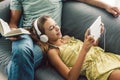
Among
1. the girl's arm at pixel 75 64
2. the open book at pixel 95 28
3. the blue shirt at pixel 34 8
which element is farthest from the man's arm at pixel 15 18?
the open book at pixel 95 28

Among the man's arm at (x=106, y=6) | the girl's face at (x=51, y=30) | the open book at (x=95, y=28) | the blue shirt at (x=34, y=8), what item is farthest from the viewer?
the blue shirt at (x=34, y=8)

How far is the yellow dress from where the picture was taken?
1.59 metres

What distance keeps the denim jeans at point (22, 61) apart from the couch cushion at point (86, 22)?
483 mm

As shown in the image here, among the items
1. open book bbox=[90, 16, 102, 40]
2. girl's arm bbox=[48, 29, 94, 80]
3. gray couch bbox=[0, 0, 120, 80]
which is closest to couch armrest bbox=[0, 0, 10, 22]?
gray couch bbox=[0, 0, 120, 80]

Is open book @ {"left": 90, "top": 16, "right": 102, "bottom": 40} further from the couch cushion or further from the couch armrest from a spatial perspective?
the couch armrest

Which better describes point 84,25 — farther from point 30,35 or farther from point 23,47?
point 23,47

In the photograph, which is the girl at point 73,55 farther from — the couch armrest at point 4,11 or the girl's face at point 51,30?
the couch armrest at point 4,11

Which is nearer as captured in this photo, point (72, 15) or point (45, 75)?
point (45, 75)

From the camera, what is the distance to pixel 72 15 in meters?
2.10

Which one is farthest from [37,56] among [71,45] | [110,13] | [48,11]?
[110,13]

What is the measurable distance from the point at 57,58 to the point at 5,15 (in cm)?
69

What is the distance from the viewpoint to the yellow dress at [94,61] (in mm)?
1590

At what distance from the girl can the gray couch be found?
0.09 meters

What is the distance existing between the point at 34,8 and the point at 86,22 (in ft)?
1.42
